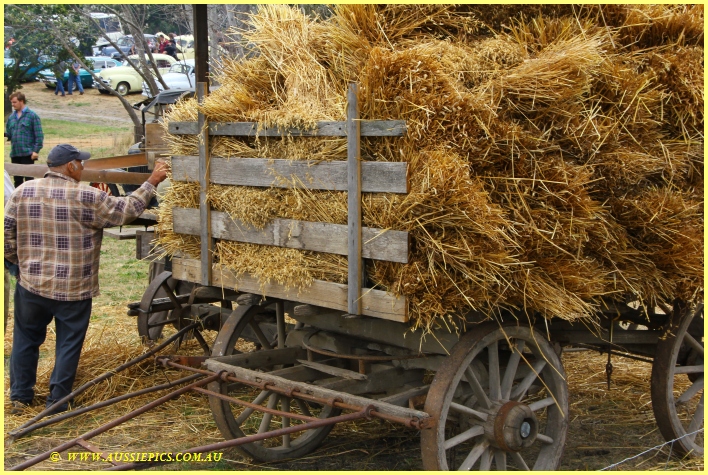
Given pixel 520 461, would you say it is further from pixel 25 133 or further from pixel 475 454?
pixel 25 133

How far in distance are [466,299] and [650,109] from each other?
4.85 feet

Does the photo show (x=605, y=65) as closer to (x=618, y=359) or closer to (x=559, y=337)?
(x=559, y=337)

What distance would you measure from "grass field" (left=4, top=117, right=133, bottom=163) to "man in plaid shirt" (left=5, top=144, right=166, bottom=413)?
493 inches

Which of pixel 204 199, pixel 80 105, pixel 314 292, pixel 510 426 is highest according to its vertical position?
pixel 80 105

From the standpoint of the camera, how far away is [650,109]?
4.19 metres

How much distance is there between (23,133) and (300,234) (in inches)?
400

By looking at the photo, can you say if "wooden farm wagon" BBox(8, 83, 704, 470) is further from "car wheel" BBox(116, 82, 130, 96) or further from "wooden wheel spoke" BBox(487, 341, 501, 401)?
"car wheel" BBox(116, 82, 130, 96)

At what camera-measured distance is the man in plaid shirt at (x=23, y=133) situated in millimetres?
12883

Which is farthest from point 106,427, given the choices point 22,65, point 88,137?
point 22,65

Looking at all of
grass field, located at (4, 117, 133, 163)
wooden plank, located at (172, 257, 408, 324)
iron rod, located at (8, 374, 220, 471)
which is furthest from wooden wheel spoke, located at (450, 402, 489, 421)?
grass field, located at (4, 117, 133, 163)

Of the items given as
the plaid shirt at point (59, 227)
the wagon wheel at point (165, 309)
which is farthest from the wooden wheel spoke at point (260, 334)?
the wagon wheel at point (165, 309)

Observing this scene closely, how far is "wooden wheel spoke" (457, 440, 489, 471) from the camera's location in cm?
412

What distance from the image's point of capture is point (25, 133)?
1293cm

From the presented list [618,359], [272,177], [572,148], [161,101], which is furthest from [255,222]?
[161,101]
